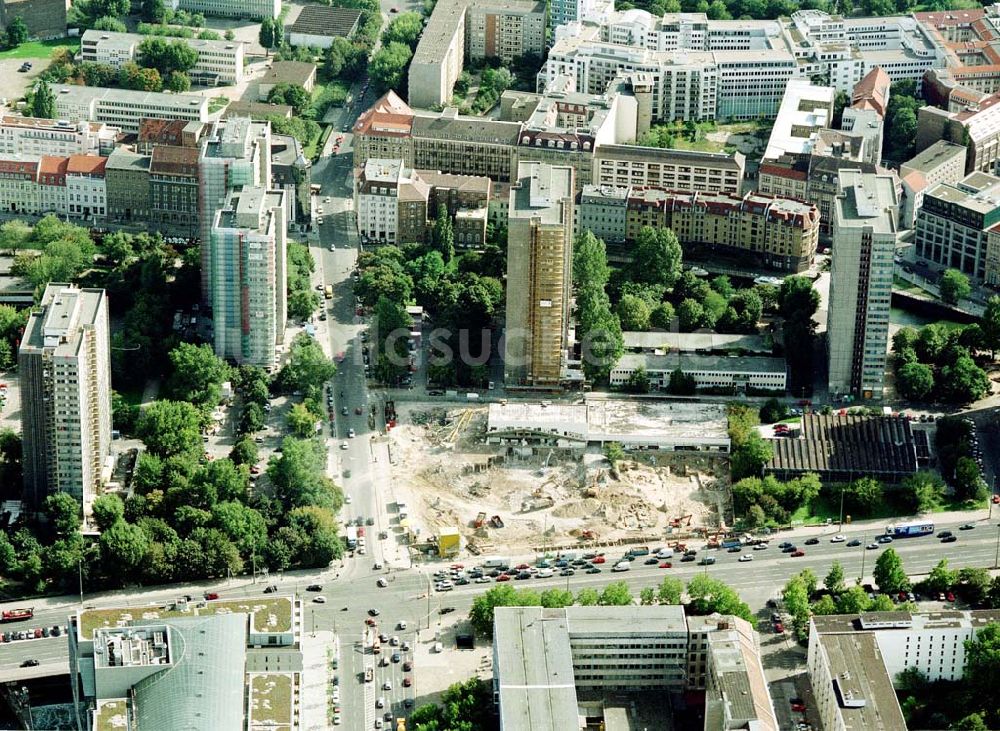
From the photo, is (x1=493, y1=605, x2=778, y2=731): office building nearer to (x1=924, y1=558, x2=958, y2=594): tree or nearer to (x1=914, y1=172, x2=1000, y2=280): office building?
(x1=924, y1=558, x2=958, y2=594): tree

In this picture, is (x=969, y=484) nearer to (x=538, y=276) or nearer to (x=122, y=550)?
(x=538, y=276)

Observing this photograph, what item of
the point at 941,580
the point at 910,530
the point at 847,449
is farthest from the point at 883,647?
the point at 847,449

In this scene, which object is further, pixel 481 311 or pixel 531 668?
pixel 481 311

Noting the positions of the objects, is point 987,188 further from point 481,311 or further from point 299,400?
point 299,400

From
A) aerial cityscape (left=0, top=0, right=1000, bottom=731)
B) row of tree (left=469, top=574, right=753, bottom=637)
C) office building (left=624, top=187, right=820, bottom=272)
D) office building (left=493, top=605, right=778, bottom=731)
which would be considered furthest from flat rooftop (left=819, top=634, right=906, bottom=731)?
office building (left=624, top=187, right=820, bottom=272)

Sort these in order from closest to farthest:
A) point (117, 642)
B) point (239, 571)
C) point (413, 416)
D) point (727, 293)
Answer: point (117, 642) < point (239, 571) < point (413, 416) < point (727, 293)

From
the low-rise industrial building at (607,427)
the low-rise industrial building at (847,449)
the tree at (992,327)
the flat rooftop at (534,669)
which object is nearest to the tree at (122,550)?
the flat rooftop at (534,669)

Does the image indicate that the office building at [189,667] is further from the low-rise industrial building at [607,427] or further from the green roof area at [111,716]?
the low-rise industrial building at [607,427]

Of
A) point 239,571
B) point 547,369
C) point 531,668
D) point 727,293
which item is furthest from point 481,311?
point 531,668
